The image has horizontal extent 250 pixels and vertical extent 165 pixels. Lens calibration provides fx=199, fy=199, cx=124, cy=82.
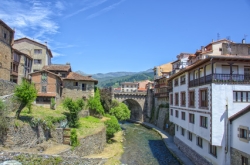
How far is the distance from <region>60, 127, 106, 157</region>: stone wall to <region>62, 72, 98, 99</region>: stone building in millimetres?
15708

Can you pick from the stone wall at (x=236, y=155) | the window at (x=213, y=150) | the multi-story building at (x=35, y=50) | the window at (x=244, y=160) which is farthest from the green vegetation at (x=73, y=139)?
the multi-story building at (x=35, y=50)

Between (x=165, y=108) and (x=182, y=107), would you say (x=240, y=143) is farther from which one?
(x=165, y=108)

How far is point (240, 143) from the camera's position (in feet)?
55.6

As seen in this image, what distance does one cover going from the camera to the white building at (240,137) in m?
16.1

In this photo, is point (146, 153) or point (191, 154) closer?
point (191, 154)

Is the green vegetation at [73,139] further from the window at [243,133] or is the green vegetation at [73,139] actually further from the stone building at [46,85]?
the window at [243,133]

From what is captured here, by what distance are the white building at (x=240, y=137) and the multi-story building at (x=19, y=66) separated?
36.7m

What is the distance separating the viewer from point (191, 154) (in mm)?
25547

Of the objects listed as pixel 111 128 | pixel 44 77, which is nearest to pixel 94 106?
pixel 111 128

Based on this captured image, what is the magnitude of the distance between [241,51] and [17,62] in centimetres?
4086

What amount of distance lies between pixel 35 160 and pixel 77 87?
27307mm

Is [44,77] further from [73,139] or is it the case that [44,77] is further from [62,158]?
[62,158]

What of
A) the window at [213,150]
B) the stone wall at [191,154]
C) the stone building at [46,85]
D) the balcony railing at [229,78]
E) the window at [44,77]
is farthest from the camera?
the window at [44,77]

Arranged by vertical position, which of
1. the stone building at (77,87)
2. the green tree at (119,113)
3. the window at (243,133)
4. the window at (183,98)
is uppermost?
the stone building at (77,87)
